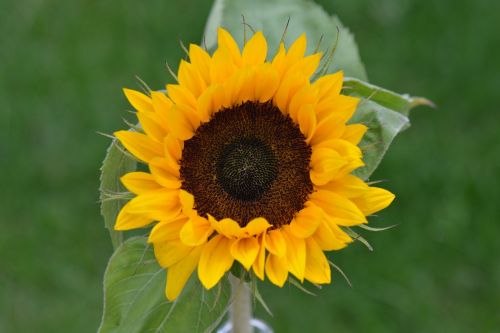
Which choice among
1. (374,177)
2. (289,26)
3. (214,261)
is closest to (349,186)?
(214,261)

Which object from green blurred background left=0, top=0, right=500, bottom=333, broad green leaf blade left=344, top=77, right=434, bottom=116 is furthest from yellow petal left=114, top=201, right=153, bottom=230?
green blurred background left=0, top=0, right=500, bottom=333

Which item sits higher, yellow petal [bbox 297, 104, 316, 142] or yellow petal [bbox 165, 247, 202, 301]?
yellow petal [bbox 297, 104, 316, 142]

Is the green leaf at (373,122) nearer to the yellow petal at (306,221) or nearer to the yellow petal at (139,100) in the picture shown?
the yellow petal at (306,221)

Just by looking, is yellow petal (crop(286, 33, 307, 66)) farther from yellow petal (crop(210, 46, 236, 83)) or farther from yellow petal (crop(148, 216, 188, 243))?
yellow petal (crop(148, 216, 188, 243))

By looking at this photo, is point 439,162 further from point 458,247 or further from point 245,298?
point 245,298

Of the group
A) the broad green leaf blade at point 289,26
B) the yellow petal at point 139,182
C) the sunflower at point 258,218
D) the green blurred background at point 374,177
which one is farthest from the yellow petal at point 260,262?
the green blurred background at point 374,177

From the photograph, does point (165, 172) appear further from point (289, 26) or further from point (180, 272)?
point (289, 26)
